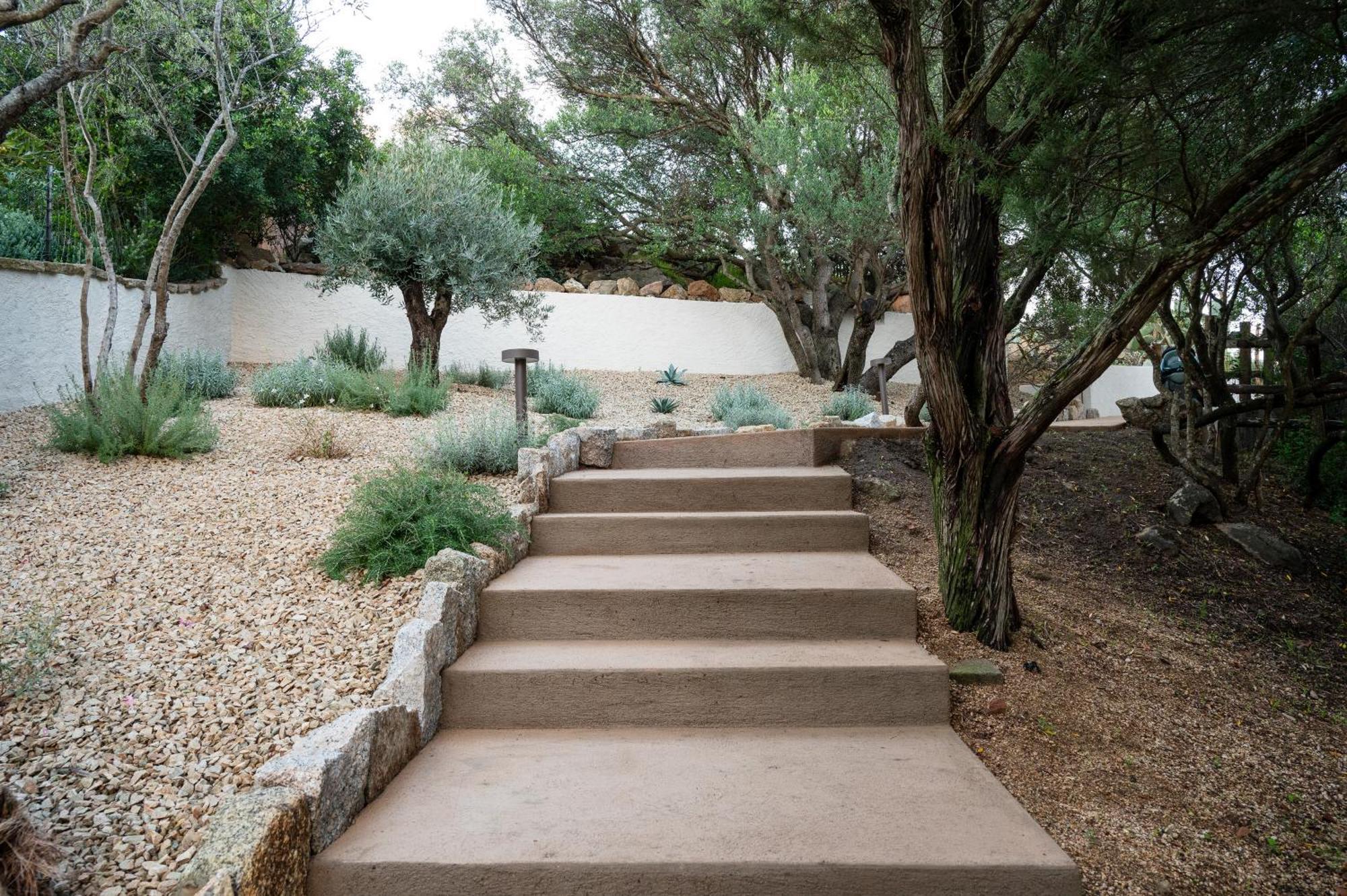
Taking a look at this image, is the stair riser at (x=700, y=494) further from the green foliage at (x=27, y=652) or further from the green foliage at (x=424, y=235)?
the green foliage at (x=424, y=235)

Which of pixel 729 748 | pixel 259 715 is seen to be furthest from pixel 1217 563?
pixel 259 715

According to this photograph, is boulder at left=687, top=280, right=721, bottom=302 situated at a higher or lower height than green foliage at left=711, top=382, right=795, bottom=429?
higher

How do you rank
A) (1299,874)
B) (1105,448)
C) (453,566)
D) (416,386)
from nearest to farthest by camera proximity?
(1299,874) → (453,566) → (1105,448) → (416,386)

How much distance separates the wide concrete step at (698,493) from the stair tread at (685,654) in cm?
118

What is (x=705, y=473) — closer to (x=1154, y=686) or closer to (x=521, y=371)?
(x=521, y=371)

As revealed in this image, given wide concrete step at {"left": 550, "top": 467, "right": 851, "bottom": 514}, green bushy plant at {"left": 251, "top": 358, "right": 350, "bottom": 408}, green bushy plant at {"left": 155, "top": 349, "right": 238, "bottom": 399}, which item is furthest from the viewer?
green bushy plant at {"left": 155, "top": 349, "right": 238, "bottom": 399}

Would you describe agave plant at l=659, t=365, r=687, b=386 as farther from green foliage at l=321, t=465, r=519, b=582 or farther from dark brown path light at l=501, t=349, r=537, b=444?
green foliage at l=321, t=465, r=519, b=582

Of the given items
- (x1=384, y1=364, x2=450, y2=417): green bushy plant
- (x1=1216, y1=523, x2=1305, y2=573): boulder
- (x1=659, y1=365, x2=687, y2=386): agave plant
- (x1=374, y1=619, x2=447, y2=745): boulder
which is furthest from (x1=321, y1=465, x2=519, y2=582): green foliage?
(x1=659, y1=365, x2=687, y2=386): agave plant

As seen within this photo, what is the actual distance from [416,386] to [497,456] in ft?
8.17

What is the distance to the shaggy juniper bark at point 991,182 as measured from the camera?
288cm

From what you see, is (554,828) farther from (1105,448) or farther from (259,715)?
(1105,448)

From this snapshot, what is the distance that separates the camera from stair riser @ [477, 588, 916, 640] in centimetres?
314

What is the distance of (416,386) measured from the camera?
6.73 m

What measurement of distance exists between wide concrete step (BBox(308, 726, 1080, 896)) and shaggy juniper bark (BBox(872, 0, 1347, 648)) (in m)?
0.97
